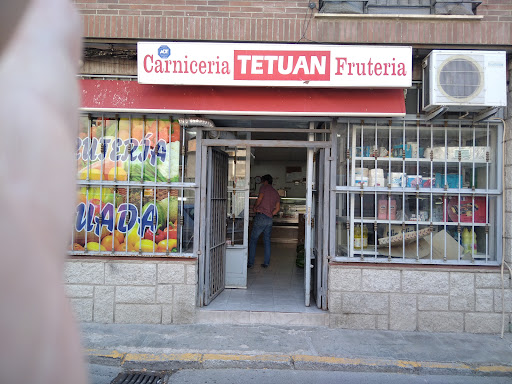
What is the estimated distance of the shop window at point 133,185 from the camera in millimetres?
5523

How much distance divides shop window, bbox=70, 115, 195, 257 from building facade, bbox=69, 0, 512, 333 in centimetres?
2

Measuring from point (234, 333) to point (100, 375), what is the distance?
1.76 meters

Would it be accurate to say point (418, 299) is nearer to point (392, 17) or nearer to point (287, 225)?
point (392, 17)

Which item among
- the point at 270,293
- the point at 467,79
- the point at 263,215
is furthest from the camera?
the point at 263,215

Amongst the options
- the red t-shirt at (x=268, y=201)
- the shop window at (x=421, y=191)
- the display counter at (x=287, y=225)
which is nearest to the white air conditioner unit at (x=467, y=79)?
the shop window at (x=421, y=191)

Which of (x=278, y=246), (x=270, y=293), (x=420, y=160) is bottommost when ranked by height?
(x=270, y=293)

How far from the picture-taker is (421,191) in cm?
537

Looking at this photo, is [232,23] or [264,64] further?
[232,23]

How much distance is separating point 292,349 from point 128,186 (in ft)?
10.7

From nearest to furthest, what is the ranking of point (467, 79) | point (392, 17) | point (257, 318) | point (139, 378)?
1. point (139, 378)
2. point (467, 79)
3. point (392, 17)
4. point (257, 318)

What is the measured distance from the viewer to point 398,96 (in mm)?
5113

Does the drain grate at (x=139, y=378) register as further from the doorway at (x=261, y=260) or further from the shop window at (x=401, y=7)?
the shop window at (x=401, y=7)

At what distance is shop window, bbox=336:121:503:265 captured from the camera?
17.7ft

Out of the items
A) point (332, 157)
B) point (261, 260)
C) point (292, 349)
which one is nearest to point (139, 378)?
point (292, 349)
